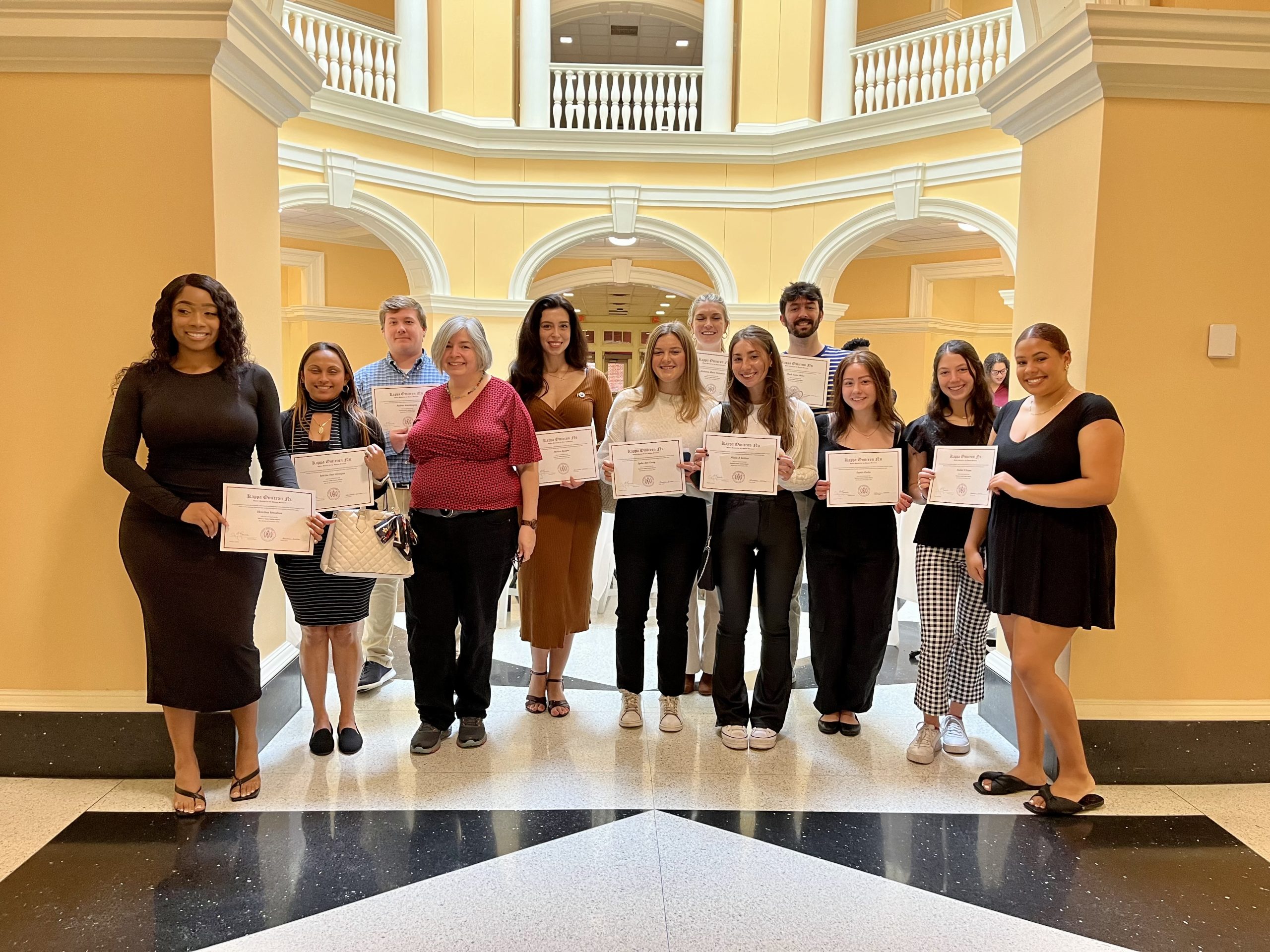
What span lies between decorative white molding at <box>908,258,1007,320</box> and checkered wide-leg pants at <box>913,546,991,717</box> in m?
8.95

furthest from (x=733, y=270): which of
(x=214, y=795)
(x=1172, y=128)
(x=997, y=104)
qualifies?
(x=214, y=795)

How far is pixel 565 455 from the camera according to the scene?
3.22 m

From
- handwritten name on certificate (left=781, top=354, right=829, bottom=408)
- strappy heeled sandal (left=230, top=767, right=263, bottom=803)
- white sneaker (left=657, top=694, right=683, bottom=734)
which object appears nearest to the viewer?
strappy heeled sandal (left=230, top=767, right=263, bottom=803)

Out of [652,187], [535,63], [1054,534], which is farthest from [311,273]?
[1054,534]

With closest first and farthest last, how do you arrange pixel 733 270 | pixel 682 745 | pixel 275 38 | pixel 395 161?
pixel 275 38 → pixel 682 745 → pixel 395 161 → pixel 733 270

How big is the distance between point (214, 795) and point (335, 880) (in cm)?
80

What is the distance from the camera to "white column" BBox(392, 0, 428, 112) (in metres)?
8.41

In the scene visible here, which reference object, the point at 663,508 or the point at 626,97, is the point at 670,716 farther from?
the point at 626,97

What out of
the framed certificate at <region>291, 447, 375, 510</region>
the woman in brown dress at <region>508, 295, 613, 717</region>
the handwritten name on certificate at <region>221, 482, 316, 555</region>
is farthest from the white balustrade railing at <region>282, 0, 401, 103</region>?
the handwritten name on certificate at <region>221, 482, 316, 555</region>

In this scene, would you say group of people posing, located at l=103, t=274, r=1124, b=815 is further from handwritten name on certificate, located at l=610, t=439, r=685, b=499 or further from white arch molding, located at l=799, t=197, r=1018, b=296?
white arch molding, located at l=799, t=197, r=1018, b=296

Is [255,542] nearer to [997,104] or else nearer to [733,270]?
[997,104]

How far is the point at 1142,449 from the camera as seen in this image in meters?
3.04

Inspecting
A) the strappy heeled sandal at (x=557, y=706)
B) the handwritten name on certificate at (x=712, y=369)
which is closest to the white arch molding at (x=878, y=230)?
the handwritten name on certificate at (x=712, y=369)

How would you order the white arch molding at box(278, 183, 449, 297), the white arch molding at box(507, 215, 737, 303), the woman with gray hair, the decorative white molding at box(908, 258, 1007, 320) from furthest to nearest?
the decorative white molding at box(908, 258, 1007, 320) < the white arch molding at box(507, 215, 737, 303) < the white arch molding at box(278, 183, 449, 297) < the woman with gray hair
